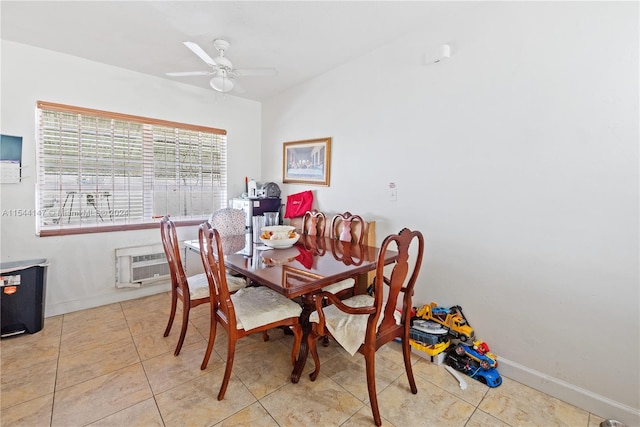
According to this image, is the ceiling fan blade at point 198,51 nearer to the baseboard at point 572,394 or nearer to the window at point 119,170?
the window at point 119,170

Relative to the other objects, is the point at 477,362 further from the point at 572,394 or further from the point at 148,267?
the point at 148,267

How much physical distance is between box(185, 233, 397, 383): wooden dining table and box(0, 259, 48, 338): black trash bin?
1.32 m

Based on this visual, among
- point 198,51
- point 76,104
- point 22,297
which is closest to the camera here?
point 198,51

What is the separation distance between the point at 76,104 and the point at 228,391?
117 inches

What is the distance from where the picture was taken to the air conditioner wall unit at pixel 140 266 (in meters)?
3.09

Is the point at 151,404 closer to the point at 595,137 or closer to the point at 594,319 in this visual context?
the point at 594,319

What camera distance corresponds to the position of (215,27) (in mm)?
2256

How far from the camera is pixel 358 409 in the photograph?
163cm

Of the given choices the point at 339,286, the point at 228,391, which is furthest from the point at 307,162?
the point at 228,391

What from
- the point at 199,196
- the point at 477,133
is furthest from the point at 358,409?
the point at 199,196

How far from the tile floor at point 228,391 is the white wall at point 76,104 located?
0.67 m

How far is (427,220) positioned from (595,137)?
1.10 metres

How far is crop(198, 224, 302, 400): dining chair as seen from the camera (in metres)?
1.62

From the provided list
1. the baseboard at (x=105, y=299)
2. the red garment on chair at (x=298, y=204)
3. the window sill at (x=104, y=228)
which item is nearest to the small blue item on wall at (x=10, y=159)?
the window sill at (x=104, y=228)
